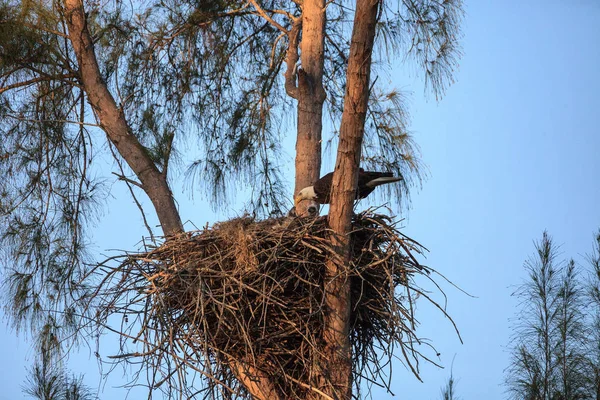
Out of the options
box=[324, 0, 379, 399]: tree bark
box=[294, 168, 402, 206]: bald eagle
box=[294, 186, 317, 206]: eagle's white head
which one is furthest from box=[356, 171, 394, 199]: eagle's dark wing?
box=[324, 0, 379, 399]: tree bark

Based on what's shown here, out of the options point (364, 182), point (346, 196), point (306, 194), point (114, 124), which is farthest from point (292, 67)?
point (346, 196)

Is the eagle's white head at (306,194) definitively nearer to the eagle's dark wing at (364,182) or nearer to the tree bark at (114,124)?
the eagle's dark wing at (364,182)

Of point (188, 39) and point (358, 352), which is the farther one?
point (188, 39)

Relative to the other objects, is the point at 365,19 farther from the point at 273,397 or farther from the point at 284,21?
the point at 284,21

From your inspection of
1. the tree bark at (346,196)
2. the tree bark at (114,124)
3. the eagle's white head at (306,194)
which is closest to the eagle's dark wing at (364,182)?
the eagle's white head at (306,194)

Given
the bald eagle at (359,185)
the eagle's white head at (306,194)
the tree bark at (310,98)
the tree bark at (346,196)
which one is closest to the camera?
the tree bark at (346,196)

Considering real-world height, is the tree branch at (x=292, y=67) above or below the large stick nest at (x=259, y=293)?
above

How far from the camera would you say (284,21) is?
690 centimetres

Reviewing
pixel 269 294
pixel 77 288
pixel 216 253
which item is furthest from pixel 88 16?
pixel 269 294

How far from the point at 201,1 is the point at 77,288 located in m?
2.50

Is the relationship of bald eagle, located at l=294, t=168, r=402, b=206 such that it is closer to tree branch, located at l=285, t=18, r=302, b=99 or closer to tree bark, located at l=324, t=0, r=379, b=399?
tree bark, located at l=324, t=0, r=379, b=399

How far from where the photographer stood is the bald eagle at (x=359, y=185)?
14.8 feet

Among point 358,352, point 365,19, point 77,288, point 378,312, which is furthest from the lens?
point 77,288

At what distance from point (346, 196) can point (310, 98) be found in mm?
1660
